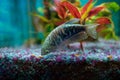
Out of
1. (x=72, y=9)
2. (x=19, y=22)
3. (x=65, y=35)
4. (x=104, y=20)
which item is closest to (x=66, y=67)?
(x=65, y=35)

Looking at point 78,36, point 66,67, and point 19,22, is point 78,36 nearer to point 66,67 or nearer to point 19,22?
point 66,67

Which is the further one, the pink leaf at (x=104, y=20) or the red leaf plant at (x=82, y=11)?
the pink leaf at (x=104, y=20)

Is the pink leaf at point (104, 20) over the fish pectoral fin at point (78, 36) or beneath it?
over

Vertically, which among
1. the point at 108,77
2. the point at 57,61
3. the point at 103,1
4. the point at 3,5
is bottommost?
the point at 108,77

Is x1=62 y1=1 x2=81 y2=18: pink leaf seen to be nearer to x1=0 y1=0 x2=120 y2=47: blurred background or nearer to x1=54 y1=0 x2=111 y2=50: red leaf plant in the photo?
x1=54 y1=0 x2=111 y2=50: red leaf plant

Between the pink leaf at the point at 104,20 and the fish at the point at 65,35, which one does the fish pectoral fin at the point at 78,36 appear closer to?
the fish at the point at 65,35

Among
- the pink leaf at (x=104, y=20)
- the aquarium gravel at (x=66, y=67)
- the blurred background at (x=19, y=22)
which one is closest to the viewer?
the aquarium gravel at (x=66, y=67)

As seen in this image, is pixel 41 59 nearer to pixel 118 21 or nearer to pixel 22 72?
pixel 22 72

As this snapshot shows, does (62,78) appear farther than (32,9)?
No

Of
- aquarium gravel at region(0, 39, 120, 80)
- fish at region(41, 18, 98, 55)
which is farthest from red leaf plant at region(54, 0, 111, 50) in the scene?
aquarium gravel at region(0, 39, 120, 80)

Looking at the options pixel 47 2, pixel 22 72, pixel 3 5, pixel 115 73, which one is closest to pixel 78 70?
pixel 115 73

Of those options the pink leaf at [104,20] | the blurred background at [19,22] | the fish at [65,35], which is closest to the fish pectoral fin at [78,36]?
the fish at [65,35]
